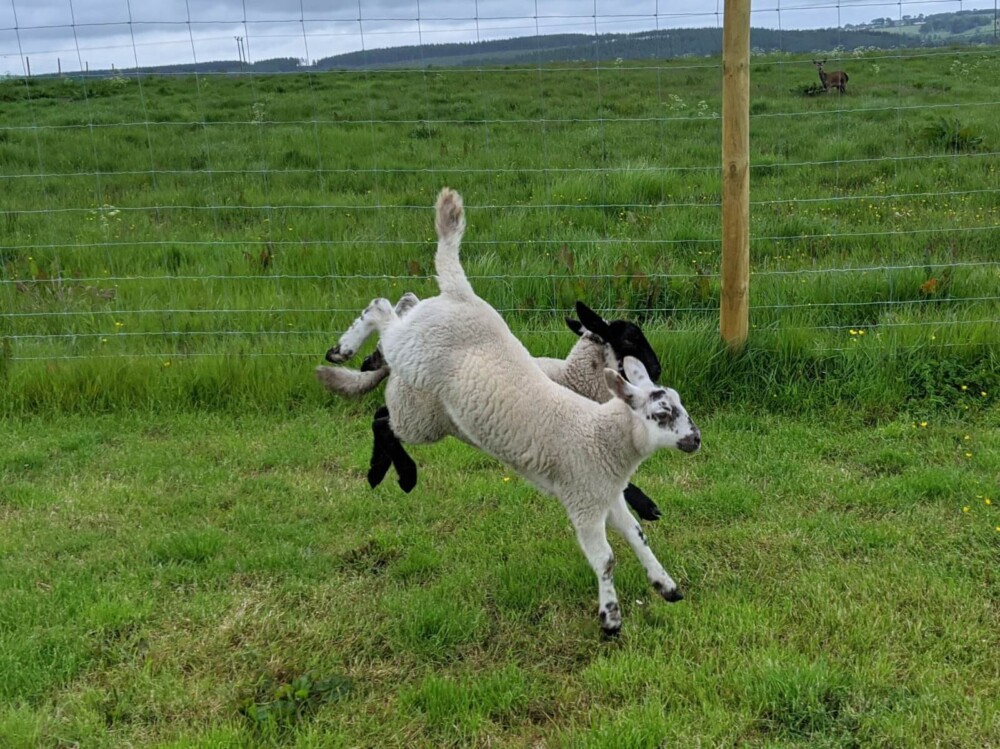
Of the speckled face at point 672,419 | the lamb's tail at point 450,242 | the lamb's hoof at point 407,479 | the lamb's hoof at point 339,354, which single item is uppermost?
the lamb's tail at point 450,242

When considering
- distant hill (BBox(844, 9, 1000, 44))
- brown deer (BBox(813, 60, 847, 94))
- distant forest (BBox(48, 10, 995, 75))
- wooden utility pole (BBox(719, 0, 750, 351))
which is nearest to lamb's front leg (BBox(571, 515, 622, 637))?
wooden utility pole (BBox(719, 0, 750, 351))

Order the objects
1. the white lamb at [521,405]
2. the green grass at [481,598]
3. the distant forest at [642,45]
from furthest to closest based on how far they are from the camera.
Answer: the distant forest at [642,45] < the white lamb at [521,405] < the green grass at [481,598]

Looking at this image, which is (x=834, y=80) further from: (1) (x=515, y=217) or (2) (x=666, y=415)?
(2) (x=666, y=415)

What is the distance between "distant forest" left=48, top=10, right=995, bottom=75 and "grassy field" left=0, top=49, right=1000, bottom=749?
435 mm

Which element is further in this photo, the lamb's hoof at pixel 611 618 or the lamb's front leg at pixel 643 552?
the lamb's front leg at pixel 643 552

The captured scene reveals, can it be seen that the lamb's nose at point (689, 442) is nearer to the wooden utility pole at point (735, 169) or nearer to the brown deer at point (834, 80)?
the wooden utility pole at point (735, 169)

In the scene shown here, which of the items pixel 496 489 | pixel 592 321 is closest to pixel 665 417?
pixel 592 321

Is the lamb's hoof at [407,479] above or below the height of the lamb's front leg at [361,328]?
below

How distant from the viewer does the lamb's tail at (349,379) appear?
389cm

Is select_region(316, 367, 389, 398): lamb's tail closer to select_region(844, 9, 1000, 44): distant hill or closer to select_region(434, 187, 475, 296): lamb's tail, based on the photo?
select_region(434, 187, 475, 296): lamb's tail

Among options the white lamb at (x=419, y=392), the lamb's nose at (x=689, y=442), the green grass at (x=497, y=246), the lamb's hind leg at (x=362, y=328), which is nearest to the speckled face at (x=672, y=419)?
the lamb's nose at (x=689, y=442)

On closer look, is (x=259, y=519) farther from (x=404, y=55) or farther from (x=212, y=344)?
(x=404, y=55)

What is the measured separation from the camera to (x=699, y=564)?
4059mm

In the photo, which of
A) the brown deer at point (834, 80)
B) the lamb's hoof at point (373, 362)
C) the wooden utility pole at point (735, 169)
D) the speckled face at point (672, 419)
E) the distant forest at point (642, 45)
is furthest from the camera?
the brown deer at point (834, 80)
